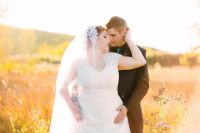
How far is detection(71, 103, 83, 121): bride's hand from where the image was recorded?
4047 millimetres

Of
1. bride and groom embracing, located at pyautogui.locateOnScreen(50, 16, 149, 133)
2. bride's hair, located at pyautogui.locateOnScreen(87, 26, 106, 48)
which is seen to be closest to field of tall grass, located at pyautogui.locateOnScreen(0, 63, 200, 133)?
bride and groom embracing, located at pyautogui.locateOnScreen(50, 16, 149, 133)

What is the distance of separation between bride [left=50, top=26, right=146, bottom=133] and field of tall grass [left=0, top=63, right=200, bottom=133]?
234 centimetres

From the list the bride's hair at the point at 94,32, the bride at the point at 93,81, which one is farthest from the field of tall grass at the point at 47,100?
the bride's hair at the point at 94,32

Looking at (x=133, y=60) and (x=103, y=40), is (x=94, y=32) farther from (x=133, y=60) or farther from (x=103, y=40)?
(x=133, y=60)

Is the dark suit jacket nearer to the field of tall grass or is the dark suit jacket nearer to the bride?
the bride

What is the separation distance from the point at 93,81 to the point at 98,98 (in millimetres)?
137

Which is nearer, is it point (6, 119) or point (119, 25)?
point (119, 25)

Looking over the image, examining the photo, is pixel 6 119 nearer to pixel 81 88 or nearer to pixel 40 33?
pixel 40 33

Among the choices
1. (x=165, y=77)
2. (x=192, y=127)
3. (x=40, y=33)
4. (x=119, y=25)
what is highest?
(x=119, y=25)

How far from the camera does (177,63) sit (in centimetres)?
659

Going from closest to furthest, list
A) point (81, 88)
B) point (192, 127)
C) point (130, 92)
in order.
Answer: point (81, 88) < point (130, 92) < point (192, 127)

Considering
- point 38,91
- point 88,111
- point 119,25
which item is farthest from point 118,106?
point 38,91

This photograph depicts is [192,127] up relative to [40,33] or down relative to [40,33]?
down

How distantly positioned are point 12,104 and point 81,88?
262 centimetres
